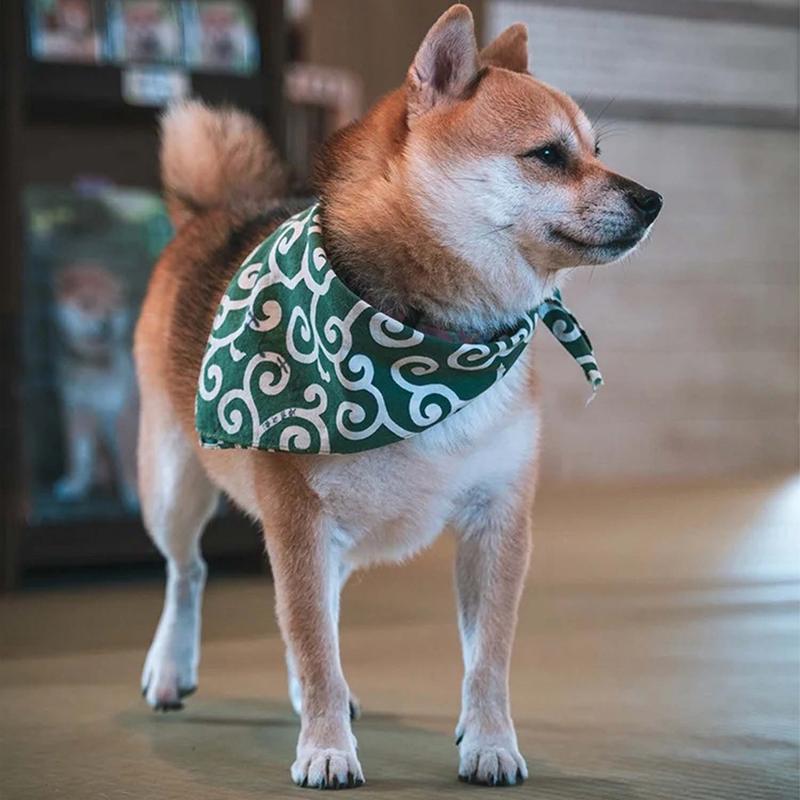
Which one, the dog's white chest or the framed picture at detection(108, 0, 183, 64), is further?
the framed picture at detection(108, 0, 183, 64)

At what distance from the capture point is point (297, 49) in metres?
5.69

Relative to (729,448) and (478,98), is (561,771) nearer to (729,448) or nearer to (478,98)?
(478,98)

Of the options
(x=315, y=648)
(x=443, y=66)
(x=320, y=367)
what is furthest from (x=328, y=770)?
(x=443, y=66)

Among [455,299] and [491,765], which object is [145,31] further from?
[491,765]

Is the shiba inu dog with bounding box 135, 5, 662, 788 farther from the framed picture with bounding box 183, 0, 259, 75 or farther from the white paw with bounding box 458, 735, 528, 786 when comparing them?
the framed picture with bounding box 183, 0, 259, 75

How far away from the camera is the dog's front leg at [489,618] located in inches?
61.6

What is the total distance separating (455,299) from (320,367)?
6.9 inches

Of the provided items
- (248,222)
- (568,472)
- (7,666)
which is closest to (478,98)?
(248,222)

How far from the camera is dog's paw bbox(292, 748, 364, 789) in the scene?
150 centimetres

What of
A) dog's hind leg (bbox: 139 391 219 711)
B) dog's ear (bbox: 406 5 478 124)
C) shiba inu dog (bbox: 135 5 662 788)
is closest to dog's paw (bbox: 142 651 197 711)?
dog's hind leg (bbox: 139 391 219 711)

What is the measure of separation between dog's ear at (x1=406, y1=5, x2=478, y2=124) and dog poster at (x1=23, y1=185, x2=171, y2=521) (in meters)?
1.89

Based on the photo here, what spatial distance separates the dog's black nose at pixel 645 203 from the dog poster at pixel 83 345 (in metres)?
2.07

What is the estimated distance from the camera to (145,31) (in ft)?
10.6

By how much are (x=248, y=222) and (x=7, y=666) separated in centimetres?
88
